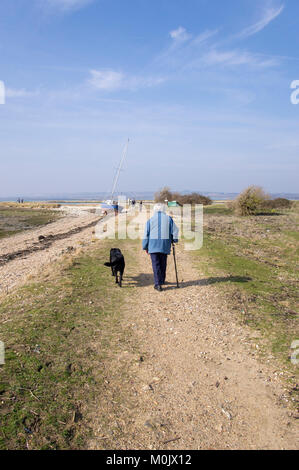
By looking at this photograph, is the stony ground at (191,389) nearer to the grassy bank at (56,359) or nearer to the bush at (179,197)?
the grassy bank at (56,359)

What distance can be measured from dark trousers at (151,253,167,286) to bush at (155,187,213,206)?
61119mm

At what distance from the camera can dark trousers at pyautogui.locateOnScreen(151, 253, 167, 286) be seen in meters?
9.31

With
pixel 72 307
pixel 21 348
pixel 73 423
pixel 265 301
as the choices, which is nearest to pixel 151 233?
pixel 72 307

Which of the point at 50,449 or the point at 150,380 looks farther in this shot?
the point at 150,380

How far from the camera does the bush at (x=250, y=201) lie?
4856cm

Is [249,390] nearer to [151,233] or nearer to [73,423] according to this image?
[73,423]

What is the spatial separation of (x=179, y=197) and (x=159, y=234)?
65171mm

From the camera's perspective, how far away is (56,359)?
5430mm

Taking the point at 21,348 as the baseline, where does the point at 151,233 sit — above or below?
above

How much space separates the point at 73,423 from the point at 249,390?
2579 mm

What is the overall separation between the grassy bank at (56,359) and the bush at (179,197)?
62329 millimetres

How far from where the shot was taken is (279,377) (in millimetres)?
5094

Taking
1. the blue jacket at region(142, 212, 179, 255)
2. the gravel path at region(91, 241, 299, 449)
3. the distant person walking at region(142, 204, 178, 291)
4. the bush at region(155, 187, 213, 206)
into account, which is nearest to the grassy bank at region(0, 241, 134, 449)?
the gravel path at region(91, 241, 299, 449)

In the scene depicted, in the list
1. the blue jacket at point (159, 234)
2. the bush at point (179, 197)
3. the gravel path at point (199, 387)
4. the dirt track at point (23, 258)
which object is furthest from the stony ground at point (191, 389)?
the bush at point (179, 197)
